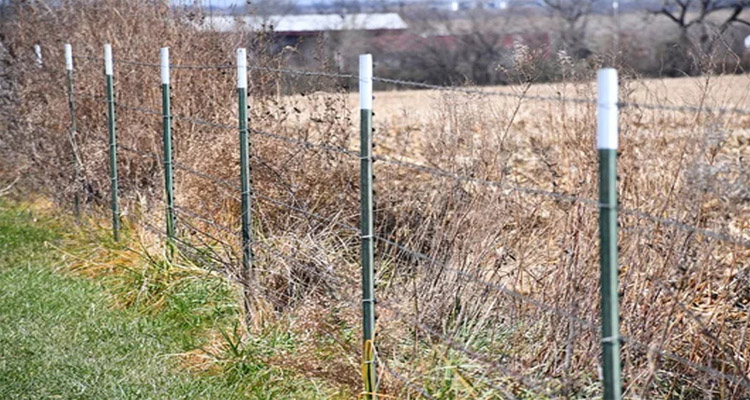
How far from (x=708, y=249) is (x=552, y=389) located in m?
0.93

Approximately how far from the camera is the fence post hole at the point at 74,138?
1134 centimetres

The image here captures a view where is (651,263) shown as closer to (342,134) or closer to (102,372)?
(102,372)

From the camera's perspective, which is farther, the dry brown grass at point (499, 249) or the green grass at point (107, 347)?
the green grass at point (107, 347)

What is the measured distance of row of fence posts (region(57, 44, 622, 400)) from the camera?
14.1 feet

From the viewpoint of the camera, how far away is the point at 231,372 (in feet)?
22.1

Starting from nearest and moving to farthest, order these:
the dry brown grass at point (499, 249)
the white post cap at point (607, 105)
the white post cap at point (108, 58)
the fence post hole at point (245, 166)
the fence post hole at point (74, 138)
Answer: the white post cap at point (607, 105), the dry brown grass at point (499, 249), the fence post hole at point (245, 166), the white post cap at point (108, 58), the fence post hole at point (74, 138)

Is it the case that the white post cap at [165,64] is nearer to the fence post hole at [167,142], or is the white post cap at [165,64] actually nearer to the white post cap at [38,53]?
the fence post hole at [167,142]

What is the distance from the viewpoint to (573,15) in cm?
3991

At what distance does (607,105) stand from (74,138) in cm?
801

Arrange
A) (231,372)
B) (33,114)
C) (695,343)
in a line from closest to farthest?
(695,343)
(231,372)
(33,114)

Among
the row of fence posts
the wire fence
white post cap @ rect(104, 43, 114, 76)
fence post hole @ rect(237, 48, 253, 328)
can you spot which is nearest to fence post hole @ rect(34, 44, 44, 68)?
the wire fence

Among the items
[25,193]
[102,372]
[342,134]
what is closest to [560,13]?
[25,193]

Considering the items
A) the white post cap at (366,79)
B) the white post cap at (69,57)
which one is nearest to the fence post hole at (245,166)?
the white post cap at (366,79)

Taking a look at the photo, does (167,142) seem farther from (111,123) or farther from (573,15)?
(573,15)
